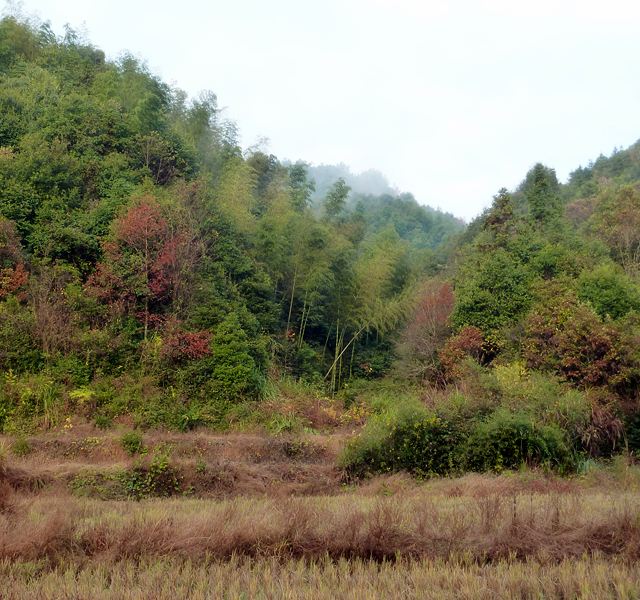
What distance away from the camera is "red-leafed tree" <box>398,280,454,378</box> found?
2752cm

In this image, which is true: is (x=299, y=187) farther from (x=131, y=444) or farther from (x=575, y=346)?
(x=131, y=444)

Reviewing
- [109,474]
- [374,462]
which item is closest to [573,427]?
[374,462]

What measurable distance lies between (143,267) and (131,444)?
7454 millimetres

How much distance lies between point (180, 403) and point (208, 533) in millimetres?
12384

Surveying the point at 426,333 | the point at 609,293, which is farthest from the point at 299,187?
the point at 609,293

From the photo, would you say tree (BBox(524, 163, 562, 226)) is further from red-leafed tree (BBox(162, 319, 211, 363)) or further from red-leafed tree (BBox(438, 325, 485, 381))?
red-leafed tree (BBox(162, 319, 211, 363))

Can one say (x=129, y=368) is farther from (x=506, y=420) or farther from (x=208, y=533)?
(x=208, y=533)

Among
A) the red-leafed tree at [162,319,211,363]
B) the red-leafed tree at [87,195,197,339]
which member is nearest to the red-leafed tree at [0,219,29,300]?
the red-leafed tree at [87,195,197,339]

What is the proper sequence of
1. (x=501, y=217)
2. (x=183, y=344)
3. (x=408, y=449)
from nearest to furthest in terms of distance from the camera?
(x=408, y=449) → (x=183, y=344) → (x=501, y=217)

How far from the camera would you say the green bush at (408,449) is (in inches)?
559

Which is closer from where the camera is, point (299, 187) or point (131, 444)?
point (131, 444)

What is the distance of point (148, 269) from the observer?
2064 cm

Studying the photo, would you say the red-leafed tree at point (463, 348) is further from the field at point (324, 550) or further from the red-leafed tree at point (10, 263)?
the red-leafed tree at point (10, 263)

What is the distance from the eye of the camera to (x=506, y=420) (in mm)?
14406
